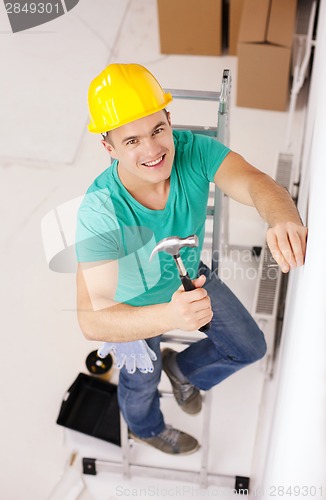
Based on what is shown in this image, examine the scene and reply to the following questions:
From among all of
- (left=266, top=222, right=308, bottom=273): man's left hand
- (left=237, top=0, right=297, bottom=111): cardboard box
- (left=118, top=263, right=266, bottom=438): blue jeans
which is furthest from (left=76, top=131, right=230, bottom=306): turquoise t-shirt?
(left=237, top=0, right=297, bottom=111): cardboard box

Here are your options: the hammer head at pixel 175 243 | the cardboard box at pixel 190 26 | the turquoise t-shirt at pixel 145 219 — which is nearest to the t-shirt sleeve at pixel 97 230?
the turquoise t-shirt at pixel 145 219

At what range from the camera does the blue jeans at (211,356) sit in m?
2.15

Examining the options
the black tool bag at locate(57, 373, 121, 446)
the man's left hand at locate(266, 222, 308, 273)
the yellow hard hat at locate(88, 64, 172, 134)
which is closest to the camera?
the man's left hand at locate(266, 222, 308, 273)

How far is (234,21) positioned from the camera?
12.5ft

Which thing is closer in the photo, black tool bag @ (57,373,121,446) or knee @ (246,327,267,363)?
knee @ (246,327,267,363)

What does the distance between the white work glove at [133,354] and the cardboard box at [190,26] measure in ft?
7.44

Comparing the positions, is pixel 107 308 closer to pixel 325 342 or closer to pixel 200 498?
pixel 325 342

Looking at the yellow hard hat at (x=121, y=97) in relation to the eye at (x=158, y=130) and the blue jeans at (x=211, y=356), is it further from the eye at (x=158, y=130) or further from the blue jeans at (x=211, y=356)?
the blue jeans at (x=211, y=356)

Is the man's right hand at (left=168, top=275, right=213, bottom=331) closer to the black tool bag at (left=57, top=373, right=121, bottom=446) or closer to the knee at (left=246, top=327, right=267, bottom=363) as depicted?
the knee at (left=246, top=327, right=267, bottom=363)

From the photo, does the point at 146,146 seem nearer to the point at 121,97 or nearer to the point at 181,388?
the point at 121,97

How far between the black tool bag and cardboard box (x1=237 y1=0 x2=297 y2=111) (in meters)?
1.74

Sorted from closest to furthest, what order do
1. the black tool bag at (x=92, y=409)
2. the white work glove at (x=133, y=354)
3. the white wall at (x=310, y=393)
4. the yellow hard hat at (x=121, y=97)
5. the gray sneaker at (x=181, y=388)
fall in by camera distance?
the white wall at (x=310, y=393) < the yellow hard hat at (x=121, y=97) < the white work glove at (x=133, y=354) < the gray sneaker at (x=181, y=388) < the black tool bag at (x=92, y=409)

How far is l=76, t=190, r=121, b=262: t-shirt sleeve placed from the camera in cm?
170

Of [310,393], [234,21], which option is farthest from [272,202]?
[234,21]
